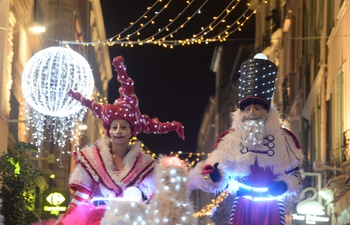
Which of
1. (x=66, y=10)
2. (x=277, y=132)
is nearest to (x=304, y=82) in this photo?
(x=66, y=10)

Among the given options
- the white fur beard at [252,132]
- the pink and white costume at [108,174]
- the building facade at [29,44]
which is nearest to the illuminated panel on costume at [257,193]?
the white fur beard at [252,132]

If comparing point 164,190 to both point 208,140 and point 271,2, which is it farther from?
point 208,140

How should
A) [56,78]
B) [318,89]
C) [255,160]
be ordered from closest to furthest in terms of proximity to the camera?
[255,160], [56,78], [318,89]

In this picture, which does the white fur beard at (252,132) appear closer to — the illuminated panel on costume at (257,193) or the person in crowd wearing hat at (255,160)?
the person in crowd wearing hat at (255,160)

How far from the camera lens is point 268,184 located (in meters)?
9.20

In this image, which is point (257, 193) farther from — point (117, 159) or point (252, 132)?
point (117, 159)

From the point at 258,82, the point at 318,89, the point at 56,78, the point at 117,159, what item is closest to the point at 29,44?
the point at 318,89

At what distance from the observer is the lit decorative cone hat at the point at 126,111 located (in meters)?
9.14

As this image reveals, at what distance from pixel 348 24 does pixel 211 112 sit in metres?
70.1

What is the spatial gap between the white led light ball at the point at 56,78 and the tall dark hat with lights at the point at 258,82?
809cm

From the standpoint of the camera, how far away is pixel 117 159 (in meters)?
9.23

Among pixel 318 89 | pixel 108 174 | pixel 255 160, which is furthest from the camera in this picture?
pixel 318 89

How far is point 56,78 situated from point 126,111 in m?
8.50

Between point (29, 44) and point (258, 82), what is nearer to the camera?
point (258, 82)
